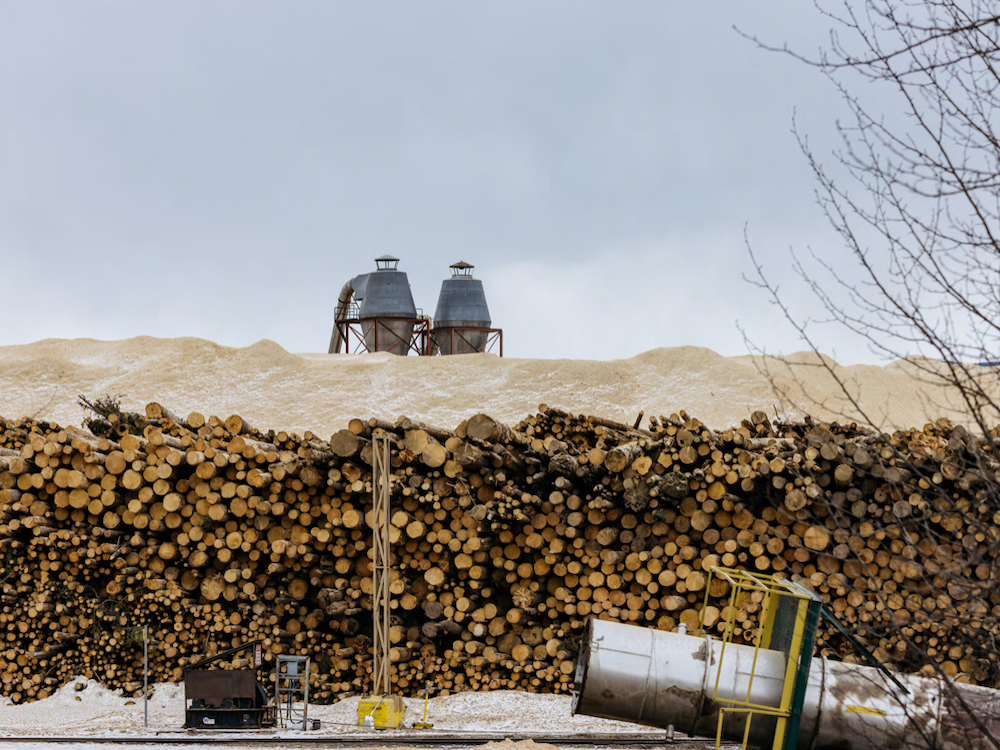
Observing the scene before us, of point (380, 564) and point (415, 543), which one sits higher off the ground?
point (415, 543)

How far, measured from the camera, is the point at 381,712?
34.4 ft

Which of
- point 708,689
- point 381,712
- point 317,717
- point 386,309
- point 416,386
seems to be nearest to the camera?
point 708,689

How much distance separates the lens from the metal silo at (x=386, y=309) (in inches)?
1668

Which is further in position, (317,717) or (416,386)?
(416,386)

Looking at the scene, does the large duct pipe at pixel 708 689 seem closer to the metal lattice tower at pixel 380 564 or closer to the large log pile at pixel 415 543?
the large log pile at pixel 415 543

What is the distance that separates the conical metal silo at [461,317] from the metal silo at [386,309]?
1649mm

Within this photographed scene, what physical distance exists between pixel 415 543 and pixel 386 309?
31.5 m

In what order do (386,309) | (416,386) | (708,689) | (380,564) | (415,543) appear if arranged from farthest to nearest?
(386,309) → (416,386) → (415,543) → (380,564) → (708,689)

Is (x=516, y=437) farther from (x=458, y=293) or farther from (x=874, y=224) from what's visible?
(x=458, y=293)

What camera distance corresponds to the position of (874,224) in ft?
13.0

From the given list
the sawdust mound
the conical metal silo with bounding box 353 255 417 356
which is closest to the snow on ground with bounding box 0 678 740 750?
the sawdust mound

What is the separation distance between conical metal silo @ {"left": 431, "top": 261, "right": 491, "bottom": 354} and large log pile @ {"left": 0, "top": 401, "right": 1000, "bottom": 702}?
104 ft

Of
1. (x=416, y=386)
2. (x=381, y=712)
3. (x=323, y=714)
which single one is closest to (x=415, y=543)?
(x=381, y=712)

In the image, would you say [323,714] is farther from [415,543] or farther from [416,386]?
[416,386]
